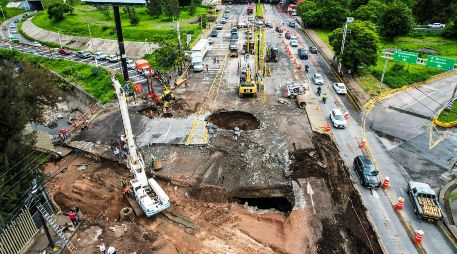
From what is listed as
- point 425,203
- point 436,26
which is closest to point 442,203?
point 425,203

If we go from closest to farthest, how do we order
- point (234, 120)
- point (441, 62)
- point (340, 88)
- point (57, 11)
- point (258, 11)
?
point (441, 62) < point (234, 120) < point (340, 88) < point (57, 11) < point (258, 11)

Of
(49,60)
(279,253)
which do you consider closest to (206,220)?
(279,253)

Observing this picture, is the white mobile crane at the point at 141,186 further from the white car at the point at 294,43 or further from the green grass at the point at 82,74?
the white car at the point at 294,43

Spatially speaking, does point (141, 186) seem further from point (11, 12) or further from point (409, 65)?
point (11, 12)

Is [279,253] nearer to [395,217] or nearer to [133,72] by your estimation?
[395,217]

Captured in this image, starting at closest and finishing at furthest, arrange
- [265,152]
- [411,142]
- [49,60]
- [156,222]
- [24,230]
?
[24,230], [156,222], [265,152], [411,142], [49,60]

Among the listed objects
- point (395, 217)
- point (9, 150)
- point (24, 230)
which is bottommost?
point (395, 217)

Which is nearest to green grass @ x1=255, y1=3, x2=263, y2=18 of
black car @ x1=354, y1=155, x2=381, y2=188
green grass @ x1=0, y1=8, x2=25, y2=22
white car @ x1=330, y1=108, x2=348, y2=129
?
white car @ x1=330, y1=108, x2=348, y2=129
